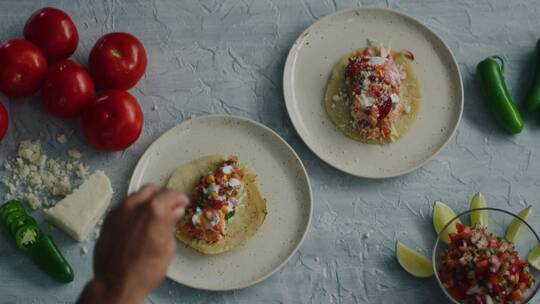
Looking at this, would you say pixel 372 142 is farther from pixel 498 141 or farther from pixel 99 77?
pixel 99 77

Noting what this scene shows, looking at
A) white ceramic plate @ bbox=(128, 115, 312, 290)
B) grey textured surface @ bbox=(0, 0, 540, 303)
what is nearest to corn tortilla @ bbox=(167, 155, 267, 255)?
white ceramic plate @ bbox=(128, 115, 312, 290)

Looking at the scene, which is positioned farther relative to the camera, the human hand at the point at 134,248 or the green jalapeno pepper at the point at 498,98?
the green jalapeno pepper at the point at 498,98

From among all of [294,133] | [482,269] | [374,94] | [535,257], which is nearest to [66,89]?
[294,133]

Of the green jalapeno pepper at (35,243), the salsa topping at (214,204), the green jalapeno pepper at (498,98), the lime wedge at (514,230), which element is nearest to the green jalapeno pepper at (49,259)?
the green jalapeno pepper at (35,243)

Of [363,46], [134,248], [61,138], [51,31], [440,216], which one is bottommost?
[440,216]

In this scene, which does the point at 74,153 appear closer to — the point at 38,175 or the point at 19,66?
the point at 38,175

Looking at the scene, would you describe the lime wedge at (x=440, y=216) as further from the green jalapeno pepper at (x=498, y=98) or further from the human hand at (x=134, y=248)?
the human hand at (x=134, y=248)
